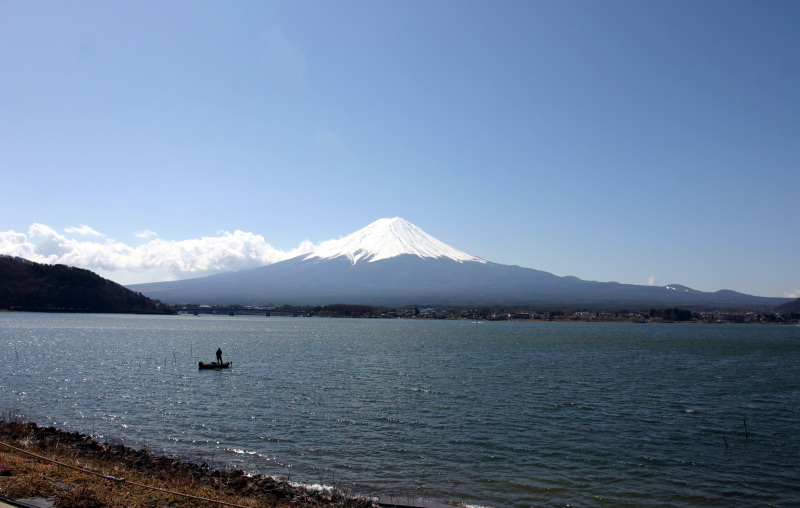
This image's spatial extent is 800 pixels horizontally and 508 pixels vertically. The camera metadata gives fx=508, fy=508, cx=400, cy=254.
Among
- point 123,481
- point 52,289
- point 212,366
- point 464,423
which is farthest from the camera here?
point 52,289

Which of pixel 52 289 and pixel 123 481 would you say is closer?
pixel 123 481

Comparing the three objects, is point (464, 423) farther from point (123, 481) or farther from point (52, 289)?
point (52, 289)

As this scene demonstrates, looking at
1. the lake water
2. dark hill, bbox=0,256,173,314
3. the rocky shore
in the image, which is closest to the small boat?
the lake water

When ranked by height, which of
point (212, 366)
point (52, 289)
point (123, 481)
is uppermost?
→ point (52, 289)

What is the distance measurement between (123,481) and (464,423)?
11591mm

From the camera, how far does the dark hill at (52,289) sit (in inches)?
4820

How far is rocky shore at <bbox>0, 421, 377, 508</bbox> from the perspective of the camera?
8.74 meters

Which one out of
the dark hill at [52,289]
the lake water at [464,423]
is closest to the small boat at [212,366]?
the lake water at [464,423]

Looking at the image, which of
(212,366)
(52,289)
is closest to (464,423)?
(212,366)

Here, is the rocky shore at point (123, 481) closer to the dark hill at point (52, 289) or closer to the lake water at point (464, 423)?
the lake water at point (464, 423)

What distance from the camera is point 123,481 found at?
9.71 m

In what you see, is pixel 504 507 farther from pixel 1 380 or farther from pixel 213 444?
pixel 1 380

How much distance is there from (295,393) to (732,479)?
17.6 metres

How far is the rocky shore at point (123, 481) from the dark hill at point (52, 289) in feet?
440
